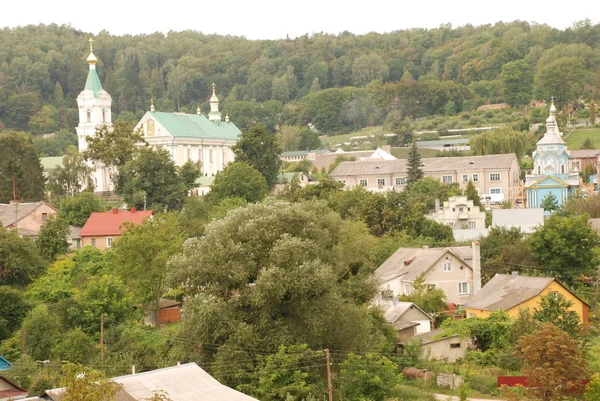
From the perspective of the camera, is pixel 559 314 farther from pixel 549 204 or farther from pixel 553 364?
pixel 549 204

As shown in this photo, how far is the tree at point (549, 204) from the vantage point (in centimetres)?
5872

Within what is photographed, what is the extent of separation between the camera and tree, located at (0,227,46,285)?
4159 centimetres

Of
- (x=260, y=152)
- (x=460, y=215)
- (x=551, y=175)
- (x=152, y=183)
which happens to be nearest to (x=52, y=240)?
(x=152, y=183)

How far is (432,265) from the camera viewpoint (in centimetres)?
4219

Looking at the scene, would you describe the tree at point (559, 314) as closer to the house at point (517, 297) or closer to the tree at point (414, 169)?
the house at point (517, 297)

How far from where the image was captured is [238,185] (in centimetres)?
5825

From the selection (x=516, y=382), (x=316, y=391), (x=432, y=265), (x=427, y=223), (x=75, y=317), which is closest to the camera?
(x=316, y=391)

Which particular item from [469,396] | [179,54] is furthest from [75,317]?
[179,54]

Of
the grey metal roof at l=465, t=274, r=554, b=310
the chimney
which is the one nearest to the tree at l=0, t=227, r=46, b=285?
the grey metal roof at l=465, t=274, r=554, b=310

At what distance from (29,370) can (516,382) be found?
13.6m

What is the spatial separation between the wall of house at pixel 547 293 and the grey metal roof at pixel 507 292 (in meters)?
0.14

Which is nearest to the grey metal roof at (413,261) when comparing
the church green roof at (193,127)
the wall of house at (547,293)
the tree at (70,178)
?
the wall of house at (547,293)

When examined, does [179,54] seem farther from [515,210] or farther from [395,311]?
[395,311]

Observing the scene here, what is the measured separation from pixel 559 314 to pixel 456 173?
3414 cm
